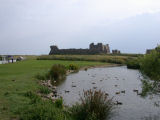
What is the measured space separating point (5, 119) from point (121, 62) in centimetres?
6697

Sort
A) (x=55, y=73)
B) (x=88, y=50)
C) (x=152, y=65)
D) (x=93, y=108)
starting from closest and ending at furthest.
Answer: (x=93, y=108), (x=152, y=65), (x=55, y=73), (x=88, y=50)

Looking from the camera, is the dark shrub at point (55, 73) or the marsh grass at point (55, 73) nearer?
the marsh grass at point (55, 73)

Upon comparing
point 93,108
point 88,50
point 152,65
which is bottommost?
point 93,108

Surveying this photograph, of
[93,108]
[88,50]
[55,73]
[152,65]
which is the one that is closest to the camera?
[93,108]

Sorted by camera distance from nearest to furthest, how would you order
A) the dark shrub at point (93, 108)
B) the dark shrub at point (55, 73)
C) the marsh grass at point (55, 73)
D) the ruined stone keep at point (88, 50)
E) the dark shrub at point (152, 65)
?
the dark shrub at point (93, 108)
the dark shrub at point (152, 65)
the marsh grass at point (55, 73)
the dark shrub at point (55, 73)
the ruined stone keep at point (88, 50)

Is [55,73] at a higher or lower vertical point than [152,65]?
lower

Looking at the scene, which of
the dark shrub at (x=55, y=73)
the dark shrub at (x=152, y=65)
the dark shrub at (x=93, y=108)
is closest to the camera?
the dark shrub at (x=93, y=108)

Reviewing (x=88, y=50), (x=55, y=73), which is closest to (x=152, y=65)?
(x=55, y=73)

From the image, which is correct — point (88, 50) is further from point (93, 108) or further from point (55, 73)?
point (93, 108)

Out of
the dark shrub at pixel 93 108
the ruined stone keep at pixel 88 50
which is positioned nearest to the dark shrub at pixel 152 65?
the dark shrub at pixel 93 108

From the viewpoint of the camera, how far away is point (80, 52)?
400 ft

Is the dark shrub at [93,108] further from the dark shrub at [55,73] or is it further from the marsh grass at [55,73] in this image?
the dark shrub at [55,73]

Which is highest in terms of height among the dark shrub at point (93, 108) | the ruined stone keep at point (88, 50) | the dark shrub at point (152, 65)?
the ruined stone keep at point (88, 50)

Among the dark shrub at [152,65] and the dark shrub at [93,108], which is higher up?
the dark shrub at [152,65]
